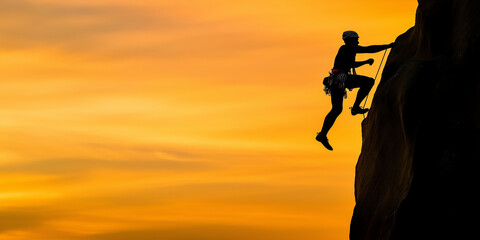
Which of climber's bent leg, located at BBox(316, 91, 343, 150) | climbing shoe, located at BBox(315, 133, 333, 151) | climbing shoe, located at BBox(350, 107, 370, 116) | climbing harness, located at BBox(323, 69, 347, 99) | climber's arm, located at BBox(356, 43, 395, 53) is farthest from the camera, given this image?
climbing shoe, located at BBox(350, 107, 370, 116)

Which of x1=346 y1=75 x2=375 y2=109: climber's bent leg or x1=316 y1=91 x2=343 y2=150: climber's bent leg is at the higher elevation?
x1=346 y1=75 x2=375 y2=109: climber's bent leg

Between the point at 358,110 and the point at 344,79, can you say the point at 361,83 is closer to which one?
the point at 344,79

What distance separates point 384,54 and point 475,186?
863 cm

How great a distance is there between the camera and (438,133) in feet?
71.1

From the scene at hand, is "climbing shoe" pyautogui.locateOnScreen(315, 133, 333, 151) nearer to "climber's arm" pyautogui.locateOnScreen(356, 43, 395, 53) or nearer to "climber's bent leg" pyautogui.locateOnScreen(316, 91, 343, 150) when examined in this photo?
"climber's bent leg" pyautogui.locateOnScreen(316, 91, 343, 150)

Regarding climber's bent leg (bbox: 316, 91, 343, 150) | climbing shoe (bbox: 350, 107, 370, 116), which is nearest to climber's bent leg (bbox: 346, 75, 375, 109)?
climber's bent leg (bbox: 316, 91, 343, 150)

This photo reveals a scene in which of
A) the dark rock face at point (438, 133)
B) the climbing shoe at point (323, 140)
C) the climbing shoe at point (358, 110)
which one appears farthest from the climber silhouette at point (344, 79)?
the dark rock face at point (438, 133)

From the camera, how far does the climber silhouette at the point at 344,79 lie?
86.5 feet

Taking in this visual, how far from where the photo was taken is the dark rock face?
21031mm

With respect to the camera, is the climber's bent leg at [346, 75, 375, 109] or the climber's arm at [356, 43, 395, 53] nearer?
the climber's arm at [356, 43, 395, 53]

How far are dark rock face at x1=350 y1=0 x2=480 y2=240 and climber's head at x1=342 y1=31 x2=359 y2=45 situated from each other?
287 centimetres

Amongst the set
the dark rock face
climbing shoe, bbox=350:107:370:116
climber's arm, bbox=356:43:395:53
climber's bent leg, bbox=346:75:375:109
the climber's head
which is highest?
the climber's head

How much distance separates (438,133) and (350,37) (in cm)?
577

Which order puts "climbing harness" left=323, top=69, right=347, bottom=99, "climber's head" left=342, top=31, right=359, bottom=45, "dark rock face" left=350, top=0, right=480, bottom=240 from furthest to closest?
1. "climbing harness" left=323, top=69, right=347, bottom=99
2. "climber's head" left=342, top=31, right=359, bottom=45
3. "dark rock face" left=350, top=0, right=480, bottom=240
